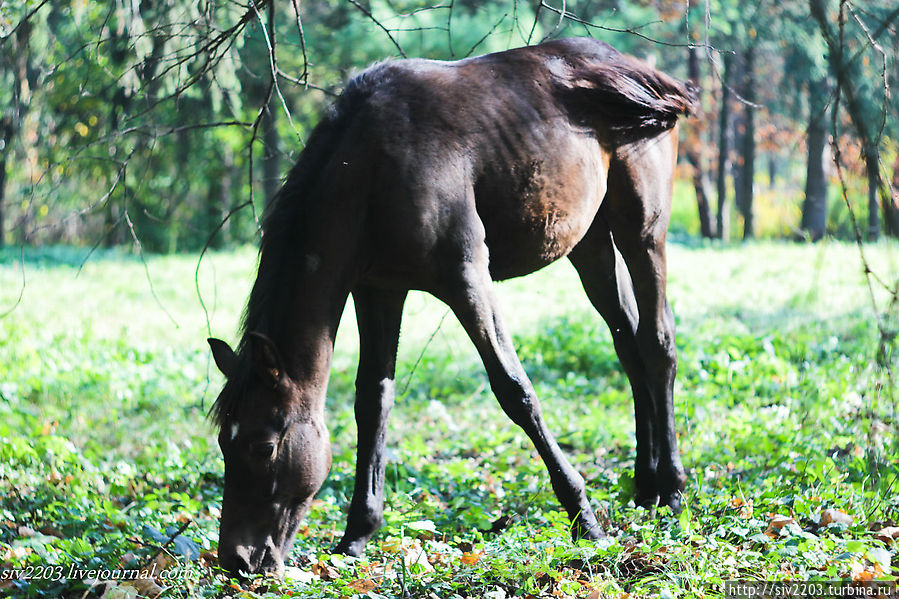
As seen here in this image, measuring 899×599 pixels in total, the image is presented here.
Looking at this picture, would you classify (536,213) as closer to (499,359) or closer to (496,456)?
(499,359)

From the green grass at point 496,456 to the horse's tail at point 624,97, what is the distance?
4.49 ft

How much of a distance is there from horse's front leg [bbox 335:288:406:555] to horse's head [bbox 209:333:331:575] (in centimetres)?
66

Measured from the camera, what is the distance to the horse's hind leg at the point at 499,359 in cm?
363

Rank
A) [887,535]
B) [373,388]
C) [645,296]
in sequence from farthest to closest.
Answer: [645,296] → [373,388] → [887,535]

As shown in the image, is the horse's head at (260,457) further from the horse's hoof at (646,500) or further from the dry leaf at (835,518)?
the dry leaf at (835,518)

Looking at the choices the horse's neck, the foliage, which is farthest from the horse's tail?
the horse's neck

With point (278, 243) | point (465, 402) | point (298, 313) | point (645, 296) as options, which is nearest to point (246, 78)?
point (465, 402)

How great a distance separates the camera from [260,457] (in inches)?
135

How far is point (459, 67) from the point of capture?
4.09 metres

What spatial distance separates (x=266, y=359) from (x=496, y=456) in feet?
8.96

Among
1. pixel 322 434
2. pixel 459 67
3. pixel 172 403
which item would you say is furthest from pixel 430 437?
pixel 459 67

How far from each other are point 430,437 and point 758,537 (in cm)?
322

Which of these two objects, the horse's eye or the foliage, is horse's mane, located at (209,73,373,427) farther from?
the foliage

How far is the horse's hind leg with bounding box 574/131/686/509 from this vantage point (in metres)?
4.52
